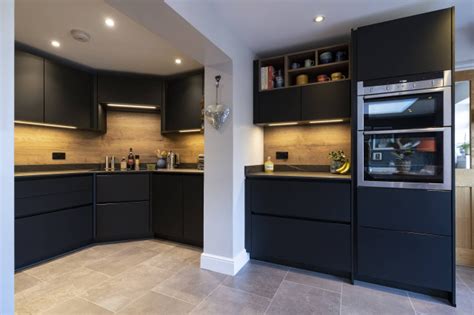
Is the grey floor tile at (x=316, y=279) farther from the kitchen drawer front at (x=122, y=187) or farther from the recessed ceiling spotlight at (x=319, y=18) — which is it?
the recessed ceiling spotlight at (x=319, y=18)

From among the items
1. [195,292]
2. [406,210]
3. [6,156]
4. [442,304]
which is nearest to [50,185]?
[195,292]

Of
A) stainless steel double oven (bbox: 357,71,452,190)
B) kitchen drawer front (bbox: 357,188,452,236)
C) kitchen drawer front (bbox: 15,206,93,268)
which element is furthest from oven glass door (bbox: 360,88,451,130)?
kitchen drawer front (bbox: 15,206,93,268)

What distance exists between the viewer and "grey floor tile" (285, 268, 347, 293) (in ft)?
6.36

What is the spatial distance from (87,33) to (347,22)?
2.40 meters

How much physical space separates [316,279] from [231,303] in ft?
2.71

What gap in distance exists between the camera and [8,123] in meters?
0.71

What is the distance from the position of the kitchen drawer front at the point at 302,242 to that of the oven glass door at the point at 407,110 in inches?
37.0

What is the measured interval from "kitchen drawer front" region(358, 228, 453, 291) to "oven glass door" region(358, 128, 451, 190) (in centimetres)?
41

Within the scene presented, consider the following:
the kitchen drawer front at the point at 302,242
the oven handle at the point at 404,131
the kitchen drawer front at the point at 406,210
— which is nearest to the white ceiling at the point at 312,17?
the oven handle at the point at 404,131

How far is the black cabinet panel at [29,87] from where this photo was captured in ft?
7.83

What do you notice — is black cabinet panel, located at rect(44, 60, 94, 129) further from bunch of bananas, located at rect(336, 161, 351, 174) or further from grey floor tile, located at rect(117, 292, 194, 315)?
bunch of bananas, located at rect(336, 161, 351, 174)

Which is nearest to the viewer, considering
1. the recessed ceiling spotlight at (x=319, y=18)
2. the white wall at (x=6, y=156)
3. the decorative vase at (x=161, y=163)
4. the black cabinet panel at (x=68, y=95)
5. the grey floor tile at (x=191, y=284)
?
the white wall at (x=6, y=156)

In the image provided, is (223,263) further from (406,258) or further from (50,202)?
(50,202)

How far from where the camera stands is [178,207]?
9.35 ft
